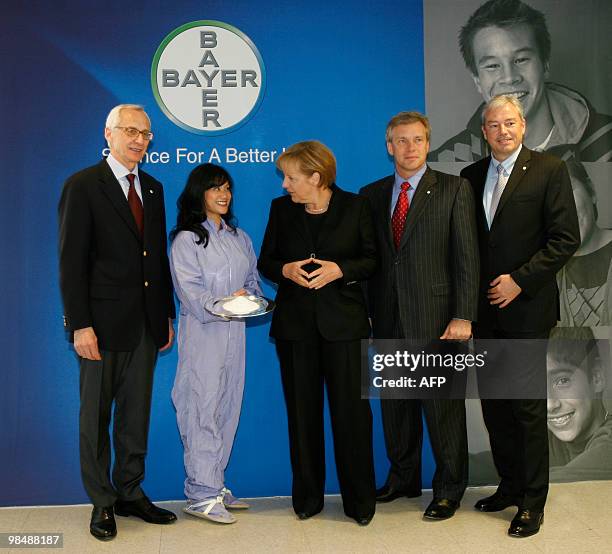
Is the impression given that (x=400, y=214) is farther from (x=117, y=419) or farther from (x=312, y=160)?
(x=117, y=419)

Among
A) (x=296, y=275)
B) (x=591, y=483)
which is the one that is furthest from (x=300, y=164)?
(x=591, y=483)

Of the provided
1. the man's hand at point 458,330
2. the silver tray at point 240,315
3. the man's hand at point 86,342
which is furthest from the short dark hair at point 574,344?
the man's hand at point 86,342

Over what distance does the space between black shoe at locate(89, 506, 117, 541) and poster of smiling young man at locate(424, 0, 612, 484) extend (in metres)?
1.97

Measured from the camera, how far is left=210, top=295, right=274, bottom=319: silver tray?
3.49 metres

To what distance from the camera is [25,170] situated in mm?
4102

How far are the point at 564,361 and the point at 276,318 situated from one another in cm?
181

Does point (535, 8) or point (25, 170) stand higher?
point (535, 8)

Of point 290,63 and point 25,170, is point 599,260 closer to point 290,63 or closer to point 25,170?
point 290,63

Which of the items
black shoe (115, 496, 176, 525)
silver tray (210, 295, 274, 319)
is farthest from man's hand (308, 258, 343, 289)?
black shoe (115, 496, 176, 525)

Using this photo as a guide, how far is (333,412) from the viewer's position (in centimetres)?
364

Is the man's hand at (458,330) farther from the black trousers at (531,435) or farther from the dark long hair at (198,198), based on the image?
the dark long hair at (198,198)

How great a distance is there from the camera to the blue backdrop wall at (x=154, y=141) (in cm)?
410

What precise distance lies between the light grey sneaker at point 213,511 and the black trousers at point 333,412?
0.40 meters

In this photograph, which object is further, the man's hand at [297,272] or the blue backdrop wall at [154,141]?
the blue backdrop wall at [154,141]
